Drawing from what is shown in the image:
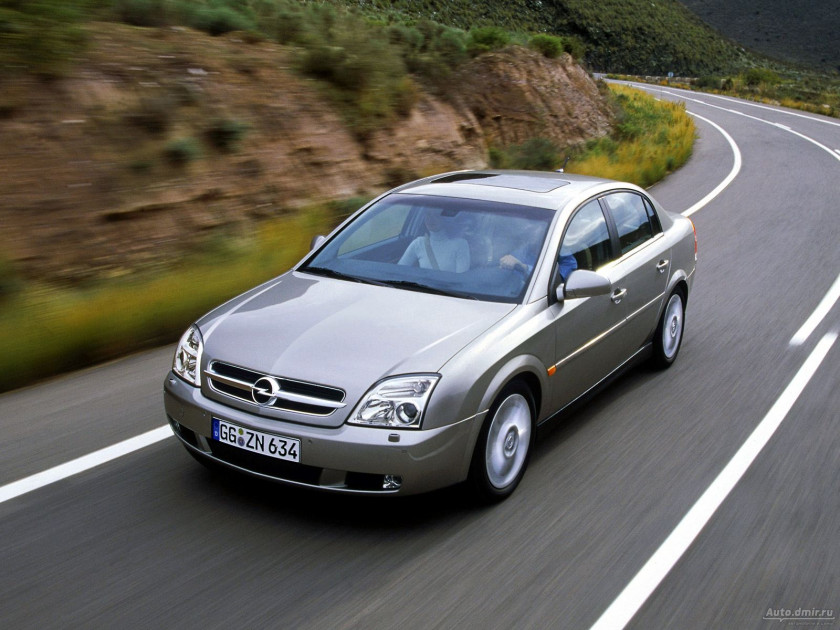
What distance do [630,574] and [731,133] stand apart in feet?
89.7

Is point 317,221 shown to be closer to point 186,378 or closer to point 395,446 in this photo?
point 186,378

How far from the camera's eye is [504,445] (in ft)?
15.4

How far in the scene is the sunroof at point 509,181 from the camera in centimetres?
599

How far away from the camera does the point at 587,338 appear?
550cm

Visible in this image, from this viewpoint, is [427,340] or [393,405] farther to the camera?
[427,340]

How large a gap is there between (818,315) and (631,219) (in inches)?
133

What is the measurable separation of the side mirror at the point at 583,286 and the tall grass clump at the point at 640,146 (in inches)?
477

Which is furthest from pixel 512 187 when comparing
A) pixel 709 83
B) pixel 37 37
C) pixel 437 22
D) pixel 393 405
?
pixel 709 83

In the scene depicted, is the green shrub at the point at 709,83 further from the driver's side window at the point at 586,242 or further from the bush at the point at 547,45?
the driver's side window at the point at 586,242

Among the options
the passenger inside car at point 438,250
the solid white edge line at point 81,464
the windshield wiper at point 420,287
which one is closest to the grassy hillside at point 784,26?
the passenger inside car at point 438,250

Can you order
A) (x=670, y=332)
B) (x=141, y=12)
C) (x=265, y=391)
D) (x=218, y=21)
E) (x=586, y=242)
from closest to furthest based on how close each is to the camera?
(x=265, y=391)
(x=586, y=242)
(x=670, y=332)
(x=141, y=12)
(x=218, y=21)

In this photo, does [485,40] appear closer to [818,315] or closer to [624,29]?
[818,315]

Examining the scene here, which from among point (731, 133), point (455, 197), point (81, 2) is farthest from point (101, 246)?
point (731, 133)

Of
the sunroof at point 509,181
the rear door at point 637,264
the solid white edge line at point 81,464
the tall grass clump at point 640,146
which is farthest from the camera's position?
the tall grass clump at point 640,146
